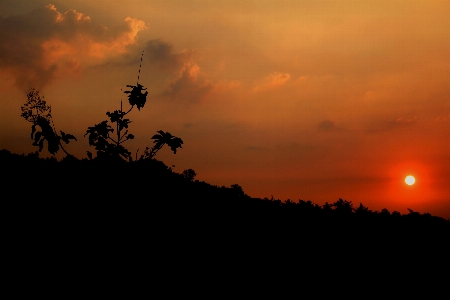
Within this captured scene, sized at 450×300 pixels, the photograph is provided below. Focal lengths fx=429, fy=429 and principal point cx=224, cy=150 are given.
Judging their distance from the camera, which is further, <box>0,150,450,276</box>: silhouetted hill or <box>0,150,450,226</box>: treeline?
<box>0,150,450,226</box>: treeline

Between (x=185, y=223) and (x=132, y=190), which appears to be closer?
(x=185, y=223)

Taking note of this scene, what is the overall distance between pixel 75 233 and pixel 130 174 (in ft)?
11.8

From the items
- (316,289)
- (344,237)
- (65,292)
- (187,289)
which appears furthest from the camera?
(344,237)

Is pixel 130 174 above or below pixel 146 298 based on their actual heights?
above

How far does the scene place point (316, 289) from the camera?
29.6 ft

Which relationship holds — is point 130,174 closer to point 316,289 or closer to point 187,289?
point 187,289

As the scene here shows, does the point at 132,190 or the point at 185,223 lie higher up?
the point at 132,190

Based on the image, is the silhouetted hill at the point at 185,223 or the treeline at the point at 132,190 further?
the treeline at the point at 132,190

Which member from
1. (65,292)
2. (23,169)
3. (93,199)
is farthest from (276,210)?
(23,169)

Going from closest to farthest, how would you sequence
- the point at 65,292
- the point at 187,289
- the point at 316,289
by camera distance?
the point at 65,292
the point at 187,289
the point at 316,289

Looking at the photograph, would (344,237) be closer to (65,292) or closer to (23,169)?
(65,292)

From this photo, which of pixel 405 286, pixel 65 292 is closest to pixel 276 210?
pixel 405 286

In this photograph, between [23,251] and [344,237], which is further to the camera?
[344,237]

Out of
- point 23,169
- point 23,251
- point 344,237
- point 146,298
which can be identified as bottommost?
point 146,298
